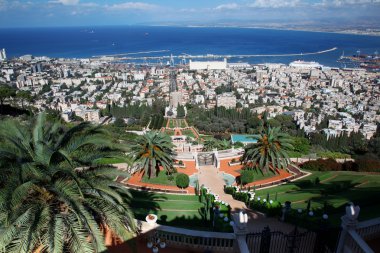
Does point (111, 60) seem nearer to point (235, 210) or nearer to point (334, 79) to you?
point (334, 79)

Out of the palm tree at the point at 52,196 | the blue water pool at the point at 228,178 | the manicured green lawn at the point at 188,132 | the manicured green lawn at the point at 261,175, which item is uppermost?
the palm tree at the point at 52,196

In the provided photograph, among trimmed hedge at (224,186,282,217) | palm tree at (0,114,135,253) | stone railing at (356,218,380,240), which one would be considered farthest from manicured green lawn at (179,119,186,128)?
palm tree at (0,114,135,253)

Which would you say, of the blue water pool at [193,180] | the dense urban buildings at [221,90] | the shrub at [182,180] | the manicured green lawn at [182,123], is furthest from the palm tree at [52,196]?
the dense urban buildings at [221,90]

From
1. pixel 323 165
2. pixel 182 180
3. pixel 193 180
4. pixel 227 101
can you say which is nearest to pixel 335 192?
pixel 323 165

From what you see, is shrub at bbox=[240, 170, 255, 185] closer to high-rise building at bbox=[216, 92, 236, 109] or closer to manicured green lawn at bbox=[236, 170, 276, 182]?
manicured green lawn at bbox=[236, 170, 276, 182]

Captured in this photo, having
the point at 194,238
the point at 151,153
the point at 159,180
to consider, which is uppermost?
the point at 194,238

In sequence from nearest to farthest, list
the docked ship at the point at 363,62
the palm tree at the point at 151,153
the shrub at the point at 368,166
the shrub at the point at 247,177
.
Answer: the shrub at the point at 247,177 < the palm tree at the point at 151,153 < the shrub at the point at 368,166 < the docked ship at the point at 363,62

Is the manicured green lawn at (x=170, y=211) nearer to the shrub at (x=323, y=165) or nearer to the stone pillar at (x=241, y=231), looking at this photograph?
the stone pillar at (x=241, y=231)

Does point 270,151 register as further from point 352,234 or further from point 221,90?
point 221,90
